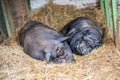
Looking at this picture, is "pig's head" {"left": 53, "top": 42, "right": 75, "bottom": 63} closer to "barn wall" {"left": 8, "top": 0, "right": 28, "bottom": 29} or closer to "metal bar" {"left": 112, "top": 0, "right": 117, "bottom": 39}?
"metal bar" {"left": 112, "top": 0, "right": 117, "bottom": 39}

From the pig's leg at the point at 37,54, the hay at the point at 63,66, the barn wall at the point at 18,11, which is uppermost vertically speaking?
the barn wall at the point at 18,11

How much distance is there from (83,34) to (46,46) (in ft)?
2.91

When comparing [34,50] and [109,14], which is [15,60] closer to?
[34,50]

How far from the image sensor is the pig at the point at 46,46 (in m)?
4.68

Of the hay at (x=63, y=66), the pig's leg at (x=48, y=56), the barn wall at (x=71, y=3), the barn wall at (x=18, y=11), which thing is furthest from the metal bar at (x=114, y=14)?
the barn wall at (x=18, y=11)

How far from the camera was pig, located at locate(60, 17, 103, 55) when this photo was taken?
5172 millimetres

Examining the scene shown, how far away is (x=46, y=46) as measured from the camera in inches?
187

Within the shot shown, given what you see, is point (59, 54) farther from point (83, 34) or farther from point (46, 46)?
point (83, 34)

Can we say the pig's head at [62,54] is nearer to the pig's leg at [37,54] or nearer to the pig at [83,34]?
the pig's leg at [37,54]

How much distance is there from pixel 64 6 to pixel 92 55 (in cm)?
170

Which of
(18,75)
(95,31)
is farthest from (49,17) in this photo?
(18,75)

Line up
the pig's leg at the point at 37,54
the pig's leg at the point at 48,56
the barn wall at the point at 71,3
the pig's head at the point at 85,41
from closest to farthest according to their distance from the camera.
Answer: the pig's leg at the point at 48,56 → the pig's leg at the point at 37,54 → the pig's head at the point at 85,41 → the barn wall at the point at 71,3

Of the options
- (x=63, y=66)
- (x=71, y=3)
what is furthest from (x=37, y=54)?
(x=71, y=3)

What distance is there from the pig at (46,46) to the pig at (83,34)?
0.27 m
